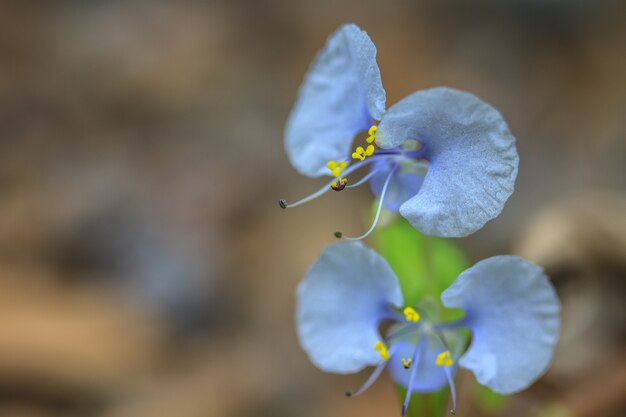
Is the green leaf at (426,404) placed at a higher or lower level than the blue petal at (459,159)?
lower

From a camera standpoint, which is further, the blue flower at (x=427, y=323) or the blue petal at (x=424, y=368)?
the blue petal at (x=424, y=368)

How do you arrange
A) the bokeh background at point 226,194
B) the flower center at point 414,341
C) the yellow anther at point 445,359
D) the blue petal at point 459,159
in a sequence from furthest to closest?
the bokeh background at point 226,194, the flower center at point 414,341, the yellow anther at point 445,359, the blue petal at point 459,159

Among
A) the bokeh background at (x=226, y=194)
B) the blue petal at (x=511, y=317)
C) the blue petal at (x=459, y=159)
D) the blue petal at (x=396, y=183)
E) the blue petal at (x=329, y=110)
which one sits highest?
the bokeh background at (x=226, y=194)

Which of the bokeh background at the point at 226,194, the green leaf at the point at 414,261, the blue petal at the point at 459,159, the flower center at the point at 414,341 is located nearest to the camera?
the blue petal at the point at 459,159

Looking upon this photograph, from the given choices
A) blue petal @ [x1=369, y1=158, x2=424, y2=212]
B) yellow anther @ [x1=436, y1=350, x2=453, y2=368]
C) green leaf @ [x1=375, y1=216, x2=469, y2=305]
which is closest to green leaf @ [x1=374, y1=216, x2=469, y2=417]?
green leaf @ [x1=375, y1=216, x2=469, y2=305]

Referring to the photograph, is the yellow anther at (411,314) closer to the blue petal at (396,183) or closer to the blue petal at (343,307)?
the blue petal at (343,307)

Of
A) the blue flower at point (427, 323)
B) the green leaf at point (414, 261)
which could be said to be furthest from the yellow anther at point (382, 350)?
the green leaf at point (414, 261)

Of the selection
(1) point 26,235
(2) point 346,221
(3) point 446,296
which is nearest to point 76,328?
(1) point 26,235

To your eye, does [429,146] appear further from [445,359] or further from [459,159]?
[445,359]
